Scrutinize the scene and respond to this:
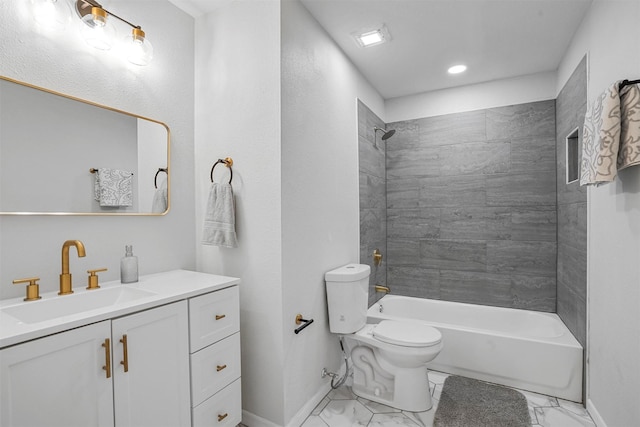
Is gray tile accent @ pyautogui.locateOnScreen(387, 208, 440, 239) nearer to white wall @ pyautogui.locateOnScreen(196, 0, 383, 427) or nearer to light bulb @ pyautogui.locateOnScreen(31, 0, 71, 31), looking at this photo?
white wall @ pyautogui.locateOnScreen(196, 0, 383, 427)

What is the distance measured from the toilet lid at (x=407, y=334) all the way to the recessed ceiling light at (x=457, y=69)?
217 centimetres

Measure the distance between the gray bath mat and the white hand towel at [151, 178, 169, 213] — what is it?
81.3 inches

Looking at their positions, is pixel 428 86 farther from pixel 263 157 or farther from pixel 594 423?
pixel 594 423

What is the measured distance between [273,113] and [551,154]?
2545 mm

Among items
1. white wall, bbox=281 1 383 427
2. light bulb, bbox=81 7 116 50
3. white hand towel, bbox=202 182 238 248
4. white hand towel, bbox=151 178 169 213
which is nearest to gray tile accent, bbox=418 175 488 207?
white wall, bbox=281 1 383 427

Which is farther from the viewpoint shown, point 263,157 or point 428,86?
point 428,86

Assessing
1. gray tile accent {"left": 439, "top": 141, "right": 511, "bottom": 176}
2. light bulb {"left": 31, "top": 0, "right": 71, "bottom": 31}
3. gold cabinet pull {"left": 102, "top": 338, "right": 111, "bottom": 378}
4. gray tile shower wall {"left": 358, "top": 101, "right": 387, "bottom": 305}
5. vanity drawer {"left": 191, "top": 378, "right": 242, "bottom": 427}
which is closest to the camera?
gold cabinet pull {"left": 102, "top": 338, "right": 111, "bottom": 378}

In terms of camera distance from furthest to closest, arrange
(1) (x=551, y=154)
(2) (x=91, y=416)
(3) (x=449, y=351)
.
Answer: (1) (x=551, y=154)
(3) (x=449, y=351)
(2) (x=91, y=416)

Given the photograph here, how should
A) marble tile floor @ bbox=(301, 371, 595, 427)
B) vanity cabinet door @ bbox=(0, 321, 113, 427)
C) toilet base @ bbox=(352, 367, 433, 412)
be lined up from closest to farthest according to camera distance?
vanity cabinet door @ bbox=(0, 321, 113, 427) → marble tile floor @ bbox=(301, 371, 595, 427) → toilet base @ bbox=(352, 367, 433, 412)

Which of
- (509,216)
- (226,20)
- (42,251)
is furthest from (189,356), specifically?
(509,216)

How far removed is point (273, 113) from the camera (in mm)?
1702

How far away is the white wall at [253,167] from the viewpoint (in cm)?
170

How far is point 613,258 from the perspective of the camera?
1.59 meters

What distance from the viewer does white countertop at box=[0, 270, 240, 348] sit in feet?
3.00
